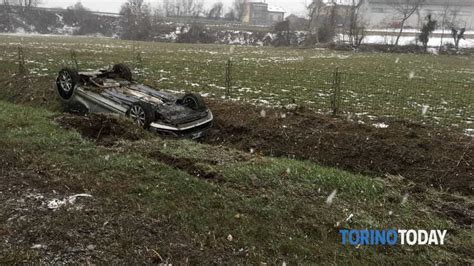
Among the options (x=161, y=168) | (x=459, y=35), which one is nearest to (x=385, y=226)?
(x=161, y=168)

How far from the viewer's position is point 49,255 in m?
3.55

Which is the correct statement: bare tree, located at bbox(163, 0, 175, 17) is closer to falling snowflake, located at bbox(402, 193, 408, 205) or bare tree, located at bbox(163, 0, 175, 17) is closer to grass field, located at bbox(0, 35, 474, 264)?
grass field, located at bbox(0, 35, 474, 264)

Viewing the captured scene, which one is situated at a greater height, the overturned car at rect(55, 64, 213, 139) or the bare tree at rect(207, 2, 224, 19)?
the bare tree at rect(207, 2, 224, 19)

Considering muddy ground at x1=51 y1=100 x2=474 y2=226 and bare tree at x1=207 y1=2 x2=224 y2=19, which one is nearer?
muddy ground at x1=51 y1=100 x2=474 y2=226

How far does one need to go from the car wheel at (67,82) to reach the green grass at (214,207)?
2619 millimetres

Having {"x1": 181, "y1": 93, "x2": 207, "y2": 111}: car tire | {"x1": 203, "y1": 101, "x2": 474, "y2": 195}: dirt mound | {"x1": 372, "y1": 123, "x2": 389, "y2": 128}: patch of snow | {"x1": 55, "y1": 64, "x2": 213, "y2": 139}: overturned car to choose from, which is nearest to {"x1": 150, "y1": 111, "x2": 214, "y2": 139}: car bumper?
{"x1": 55, "y1": 64, "x2": 213, "y2": 139}: overturned car

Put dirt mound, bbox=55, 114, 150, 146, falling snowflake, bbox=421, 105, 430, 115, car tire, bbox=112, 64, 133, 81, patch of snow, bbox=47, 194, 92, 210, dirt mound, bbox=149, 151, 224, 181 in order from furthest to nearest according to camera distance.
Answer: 1. car tire, bbox=112, 64, 133, 81
2. falling snowflake, bbox=421, 105, 430, 115
3. dirt mound, bbox=55, 114, 150, 146
4. dirt mound, bbox=149, 151, 224, 181
5. patch of snow, bbox=47, 194, 92, 210

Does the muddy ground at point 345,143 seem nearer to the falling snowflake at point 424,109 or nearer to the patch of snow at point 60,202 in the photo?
the patch of snow at point 60,202

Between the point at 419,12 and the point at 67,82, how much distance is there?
80344 millimetres

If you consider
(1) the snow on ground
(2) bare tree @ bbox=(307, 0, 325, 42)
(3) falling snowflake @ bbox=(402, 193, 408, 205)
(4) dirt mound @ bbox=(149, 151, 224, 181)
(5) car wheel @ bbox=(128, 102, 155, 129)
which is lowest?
(3) falling snowflake @ bbox=(402, 193, 408, 205)

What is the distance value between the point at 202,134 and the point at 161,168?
2.81 m

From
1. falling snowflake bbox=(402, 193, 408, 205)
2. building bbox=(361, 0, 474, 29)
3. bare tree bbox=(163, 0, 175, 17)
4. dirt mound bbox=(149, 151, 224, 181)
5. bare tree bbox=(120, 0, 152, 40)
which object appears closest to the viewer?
falling snowflake bbox=(402, 193, 408, 205)

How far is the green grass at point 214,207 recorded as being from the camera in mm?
3863

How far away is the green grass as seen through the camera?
12.7 ft
